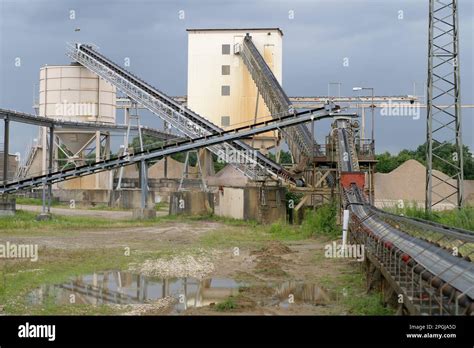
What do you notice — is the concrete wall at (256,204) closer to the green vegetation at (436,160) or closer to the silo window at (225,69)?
the silo window at (225,69)

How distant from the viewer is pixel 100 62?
45938 millimetres

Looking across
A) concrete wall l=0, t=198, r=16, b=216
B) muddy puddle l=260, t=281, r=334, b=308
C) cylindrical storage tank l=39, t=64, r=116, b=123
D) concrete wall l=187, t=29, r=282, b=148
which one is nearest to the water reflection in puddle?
muddy puddle l=260, t=281, r=334, b=308

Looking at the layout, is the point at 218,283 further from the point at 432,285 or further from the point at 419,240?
the point at 432,285

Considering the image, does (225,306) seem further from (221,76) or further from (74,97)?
(221,76)

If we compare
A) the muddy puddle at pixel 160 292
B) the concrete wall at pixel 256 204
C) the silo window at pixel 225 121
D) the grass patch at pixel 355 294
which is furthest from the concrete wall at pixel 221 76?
the muddy puddle at pixel 160 292

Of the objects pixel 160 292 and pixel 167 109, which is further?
pixel 167 109

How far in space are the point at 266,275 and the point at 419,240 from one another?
21.4ft

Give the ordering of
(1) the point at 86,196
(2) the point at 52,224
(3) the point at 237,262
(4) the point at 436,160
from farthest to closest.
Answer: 1. (4) the point at 436,160
2. (1) the point at 86,196
3. (2) the point at 52,224
4. (3) the point at 237,262

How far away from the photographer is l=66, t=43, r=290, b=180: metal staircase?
1485 inches

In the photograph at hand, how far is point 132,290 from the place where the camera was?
14.4 meters

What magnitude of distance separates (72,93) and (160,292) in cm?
3508

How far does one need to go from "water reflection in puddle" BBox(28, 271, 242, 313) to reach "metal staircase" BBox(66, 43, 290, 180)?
66.1ft

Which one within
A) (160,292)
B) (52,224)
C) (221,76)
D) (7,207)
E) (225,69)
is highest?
(225,69)
